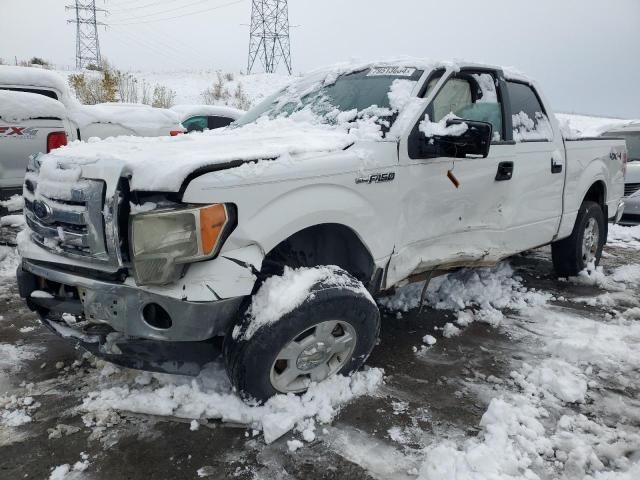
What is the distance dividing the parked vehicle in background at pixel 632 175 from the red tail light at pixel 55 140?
272 inches

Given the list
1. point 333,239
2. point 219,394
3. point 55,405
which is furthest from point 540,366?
point 55,405

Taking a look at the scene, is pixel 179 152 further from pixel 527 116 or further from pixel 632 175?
pixel 632 175

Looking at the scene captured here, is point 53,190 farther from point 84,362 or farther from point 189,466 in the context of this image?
point 189,466

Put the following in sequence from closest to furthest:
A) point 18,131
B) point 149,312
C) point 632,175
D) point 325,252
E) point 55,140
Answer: point 149,312, point 325,252, point 18,131, point 55,140, point 632,175

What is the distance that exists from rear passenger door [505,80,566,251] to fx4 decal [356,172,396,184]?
4.58 feet

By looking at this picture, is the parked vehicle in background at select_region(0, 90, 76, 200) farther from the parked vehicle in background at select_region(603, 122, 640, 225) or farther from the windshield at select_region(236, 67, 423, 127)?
the parked vehicle in background at select_region(603, 122, 640, 225)

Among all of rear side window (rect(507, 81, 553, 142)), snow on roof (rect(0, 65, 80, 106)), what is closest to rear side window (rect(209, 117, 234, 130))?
snow on roof (rect(0, 65, 80, 106))

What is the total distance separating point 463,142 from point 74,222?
2099mm

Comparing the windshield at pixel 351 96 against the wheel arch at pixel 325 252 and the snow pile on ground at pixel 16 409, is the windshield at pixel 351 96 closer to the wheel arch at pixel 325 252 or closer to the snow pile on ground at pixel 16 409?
the wheel arch at pixel 325 252

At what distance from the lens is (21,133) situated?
5508mm

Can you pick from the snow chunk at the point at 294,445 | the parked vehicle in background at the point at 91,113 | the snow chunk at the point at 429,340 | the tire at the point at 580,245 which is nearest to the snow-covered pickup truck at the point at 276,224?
the snow chunk at the point at 294,445

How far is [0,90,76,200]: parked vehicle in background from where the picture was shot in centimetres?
544

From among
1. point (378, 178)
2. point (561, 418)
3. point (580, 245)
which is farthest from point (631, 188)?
point (378, 178)

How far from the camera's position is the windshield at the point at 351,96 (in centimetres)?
323
